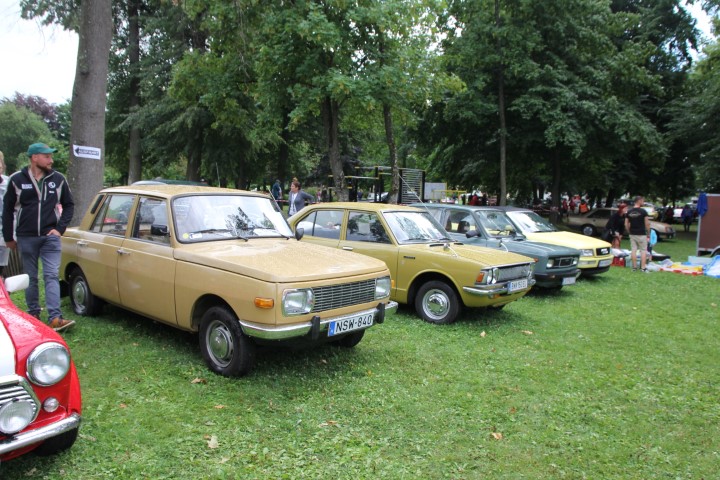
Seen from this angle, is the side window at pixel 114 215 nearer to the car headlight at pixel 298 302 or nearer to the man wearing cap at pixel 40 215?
the man wearing cap at pixel 40 215

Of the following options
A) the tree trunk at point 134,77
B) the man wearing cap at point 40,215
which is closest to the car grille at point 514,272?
the man wearing cap at point 40,215

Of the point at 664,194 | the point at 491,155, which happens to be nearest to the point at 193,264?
the point at 491,155

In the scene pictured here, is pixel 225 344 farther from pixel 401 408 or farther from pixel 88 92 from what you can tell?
pixel 88 92

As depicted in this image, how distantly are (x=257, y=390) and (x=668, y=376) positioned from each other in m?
4.36

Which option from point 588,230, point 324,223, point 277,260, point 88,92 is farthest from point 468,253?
point 588,230

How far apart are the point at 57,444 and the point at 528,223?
10170 millimetres

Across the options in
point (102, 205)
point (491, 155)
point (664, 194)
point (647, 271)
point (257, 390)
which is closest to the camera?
point (257, 390)

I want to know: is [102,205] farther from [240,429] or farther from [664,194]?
[664,194]

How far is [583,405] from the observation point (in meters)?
4.48

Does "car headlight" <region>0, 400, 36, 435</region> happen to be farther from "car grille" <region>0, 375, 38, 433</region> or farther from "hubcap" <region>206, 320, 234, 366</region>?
"hubcap" <region>206, 320, 234, 366</region>

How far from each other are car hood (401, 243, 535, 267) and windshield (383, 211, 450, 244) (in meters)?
0.20

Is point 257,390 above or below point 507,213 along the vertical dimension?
below

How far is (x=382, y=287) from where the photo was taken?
4996 millimetres

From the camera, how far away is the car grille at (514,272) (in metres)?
6.77
